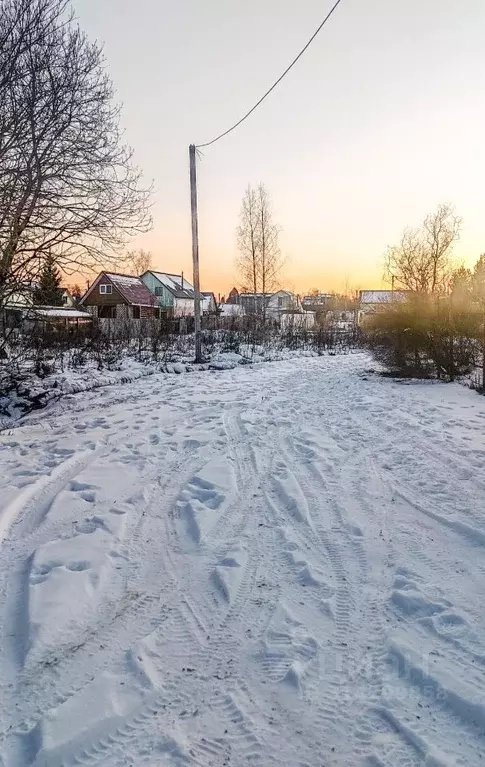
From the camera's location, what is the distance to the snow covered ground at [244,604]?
5.54ft

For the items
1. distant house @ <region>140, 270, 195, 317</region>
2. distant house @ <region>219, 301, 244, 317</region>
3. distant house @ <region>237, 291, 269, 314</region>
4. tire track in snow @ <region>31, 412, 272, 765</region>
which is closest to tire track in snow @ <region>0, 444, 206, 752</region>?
tire track in snow @ <region>31, 412, 272, 765</region>

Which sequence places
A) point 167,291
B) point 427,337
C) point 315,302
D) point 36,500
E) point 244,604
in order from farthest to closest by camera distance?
point 315,302 → point 167,291 → point 427,337 → point 36,500 → point 244,604

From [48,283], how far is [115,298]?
29395 mm

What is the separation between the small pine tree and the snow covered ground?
3595mm

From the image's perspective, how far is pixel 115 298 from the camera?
118 ft

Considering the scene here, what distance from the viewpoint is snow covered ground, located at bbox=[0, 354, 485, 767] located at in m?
1.69

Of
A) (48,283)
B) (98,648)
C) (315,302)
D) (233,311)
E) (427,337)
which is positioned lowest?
(98,648)

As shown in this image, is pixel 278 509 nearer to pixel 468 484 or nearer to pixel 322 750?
pixel 468 484

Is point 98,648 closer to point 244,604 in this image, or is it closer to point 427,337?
point 244,604

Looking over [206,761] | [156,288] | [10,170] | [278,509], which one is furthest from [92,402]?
[156,288]

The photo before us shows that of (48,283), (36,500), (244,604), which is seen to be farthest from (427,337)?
(244,604)

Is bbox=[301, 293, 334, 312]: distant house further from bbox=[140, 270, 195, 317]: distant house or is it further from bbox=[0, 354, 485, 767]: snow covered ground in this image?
bbox=[0, 354, 485, 767]: snow covered ground

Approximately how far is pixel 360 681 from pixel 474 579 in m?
1.15

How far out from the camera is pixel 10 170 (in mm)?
6852
